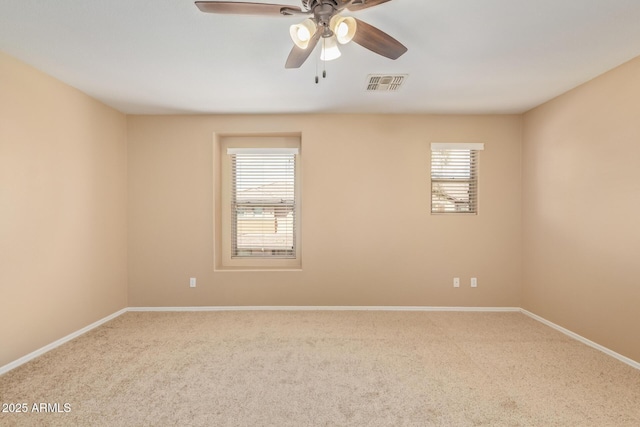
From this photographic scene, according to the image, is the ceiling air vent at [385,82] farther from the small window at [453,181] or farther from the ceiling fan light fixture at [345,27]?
the small window at [453,181]

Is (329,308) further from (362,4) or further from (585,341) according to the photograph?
(362,4)

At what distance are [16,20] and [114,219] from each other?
2244 millimetres

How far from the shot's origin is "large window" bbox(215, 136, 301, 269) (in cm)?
404

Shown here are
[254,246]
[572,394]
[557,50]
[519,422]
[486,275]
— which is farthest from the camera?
[254,246]

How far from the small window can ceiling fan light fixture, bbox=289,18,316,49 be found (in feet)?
8.91

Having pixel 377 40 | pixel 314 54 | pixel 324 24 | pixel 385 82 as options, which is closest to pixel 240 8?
pixel 324 24

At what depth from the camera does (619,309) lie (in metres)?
2.55

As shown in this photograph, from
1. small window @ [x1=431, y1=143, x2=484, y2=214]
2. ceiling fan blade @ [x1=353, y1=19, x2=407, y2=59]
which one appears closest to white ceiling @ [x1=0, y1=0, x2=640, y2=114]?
ceiling fan blade @ [x1=353, y1=19, x2=407, y2=59]

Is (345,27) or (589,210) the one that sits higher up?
(345,27)

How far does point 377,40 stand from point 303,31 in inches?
18.1

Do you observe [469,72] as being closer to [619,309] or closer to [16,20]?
[619,309]

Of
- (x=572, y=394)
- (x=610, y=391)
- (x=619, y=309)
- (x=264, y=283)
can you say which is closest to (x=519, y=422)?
(x=572, y=394)

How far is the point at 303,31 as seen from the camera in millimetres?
1615

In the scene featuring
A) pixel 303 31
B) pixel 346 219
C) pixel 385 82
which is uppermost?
pixel 385 82
